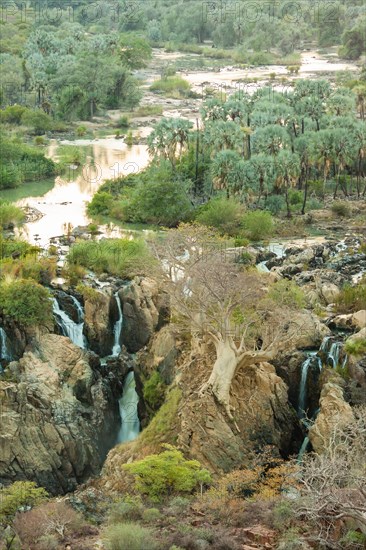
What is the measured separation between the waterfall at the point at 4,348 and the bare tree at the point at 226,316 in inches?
282

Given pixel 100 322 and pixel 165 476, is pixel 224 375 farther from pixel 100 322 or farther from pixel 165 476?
pixel 100 322

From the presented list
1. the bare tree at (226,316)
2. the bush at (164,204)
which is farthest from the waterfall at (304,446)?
the bush at (164,204)

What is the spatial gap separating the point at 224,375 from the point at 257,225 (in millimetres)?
24850

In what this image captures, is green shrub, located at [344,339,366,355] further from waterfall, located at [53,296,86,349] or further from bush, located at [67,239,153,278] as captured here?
bush, located at [67,239,153,278]

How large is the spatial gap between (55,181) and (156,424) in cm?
4190

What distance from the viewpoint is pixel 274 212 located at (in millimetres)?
66938

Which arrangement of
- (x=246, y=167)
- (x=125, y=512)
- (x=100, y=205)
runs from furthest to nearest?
(x=100, y=205)
(x=246, y=167)
(x=125, y=512)

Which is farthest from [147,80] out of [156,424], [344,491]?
[344,491]

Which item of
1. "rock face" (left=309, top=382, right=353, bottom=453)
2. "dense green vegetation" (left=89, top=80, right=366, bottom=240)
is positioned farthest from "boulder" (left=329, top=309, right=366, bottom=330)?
"dense green vegetation" (left=89, top=80, right=366, bottom=240)

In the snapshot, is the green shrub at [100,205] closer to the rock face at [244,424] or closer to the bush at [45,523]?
the rock face at [244,424]

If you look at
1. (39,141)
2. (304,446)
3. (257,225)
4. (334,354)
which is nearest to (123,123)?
(39,141)

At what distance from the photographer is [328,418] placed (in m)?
36.7

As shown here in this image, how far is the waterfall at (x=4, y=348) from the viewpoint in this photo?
4250cm

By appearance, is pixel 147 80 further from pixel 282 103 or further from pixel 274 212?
pixel 274 212
